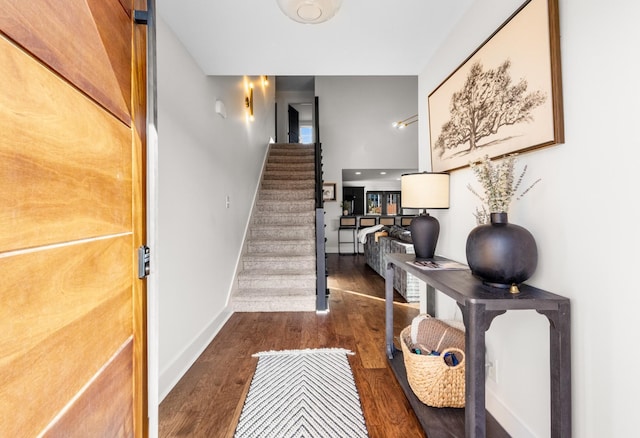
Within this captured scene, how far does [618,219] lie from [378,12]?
158 cm

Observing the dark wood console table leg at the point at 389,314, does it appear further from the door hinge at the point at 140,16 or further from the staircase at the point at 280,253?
the door hinge at the point at 140,16

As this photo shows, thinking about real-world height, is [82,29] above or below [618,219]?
above

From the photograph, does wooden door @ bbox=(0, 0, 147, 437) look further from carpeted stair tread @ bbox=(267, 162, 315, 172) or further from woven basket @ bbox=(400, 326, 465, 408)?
carpeted stair tread @ bbox=(267, 162, 315, 172)

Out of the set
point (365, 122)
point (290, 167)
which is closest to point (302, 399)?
point (290, 167)

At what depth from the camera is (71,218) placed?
663 mm

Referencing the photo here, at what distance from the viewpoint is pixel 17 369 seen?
1.66ft

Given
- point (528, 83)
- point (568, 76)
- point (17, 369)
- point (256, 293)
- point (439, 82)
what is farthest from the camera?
point (256, 293)

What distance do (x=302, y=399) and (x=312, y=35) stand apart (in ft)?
7.52

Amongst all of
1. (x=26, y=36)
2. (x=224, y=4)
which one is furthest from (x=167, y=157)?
(x=26, y=36)

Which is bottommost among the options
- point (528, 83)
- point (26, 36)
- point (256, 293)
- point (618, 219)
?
point (256, 293)

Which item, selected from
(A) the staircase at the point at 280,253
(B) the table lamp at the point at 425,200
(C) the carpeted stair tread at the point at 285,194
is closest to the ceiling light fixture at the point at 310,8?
(B) the table lamp at the point at 425,200

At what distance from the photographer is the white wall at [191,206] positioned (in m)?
1.84

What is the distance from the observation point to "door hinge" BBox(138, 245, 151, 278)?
3.17 feet

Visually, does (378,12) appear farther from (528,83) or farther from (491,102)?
(528,83)
